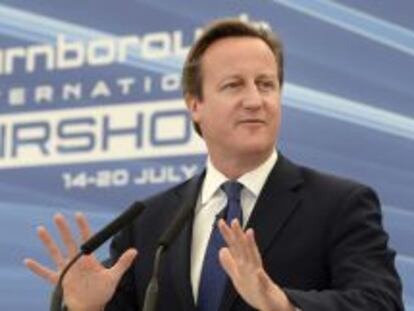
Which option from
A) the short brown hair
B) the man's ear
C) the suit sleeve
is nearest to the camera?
the suit sleeve

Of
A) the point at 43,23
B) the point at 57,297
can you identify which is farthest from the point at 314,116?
the point at 57,297

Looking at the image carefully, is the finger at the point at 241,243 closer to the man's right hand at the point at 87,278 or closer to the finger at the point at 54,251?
the man's right hand at the point at 87,278

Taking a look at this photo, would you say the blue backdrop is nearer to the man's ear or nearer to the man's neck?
the man's ear

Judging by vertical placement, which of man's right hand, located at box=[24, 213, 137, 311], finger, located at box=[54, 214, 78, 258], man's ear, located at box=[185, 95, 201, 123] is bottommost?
man's right hand, located at box=[24, 213, 137, 311]

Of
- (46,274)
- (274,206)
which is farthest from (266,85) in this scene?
(46,274)

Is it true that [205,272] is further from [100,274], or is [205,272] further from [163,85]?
[163,85]

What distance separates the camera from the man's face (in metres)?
2.47

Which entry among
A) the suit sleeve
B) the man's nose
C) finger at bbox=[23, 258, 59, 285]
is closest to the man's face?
the man's nose

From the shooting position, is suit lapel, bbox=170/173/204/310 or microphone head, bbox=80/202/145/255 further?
suit lapel, bbox=170/173/204/310

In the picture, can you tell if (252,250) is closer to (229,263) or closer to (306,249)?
(229,263)

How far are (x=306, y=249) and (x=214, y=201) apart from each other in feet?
0.92

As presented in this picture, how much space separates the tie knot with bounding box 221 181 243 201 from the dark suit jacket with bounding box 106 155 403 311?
0.06m

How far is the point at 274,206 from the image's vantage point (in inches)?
95.8

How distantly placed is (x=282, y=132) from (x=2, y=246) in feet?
4.05
